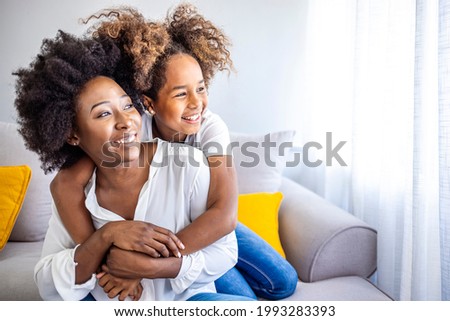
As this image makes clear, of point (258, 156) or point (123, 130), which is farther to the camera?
point (258, 156)

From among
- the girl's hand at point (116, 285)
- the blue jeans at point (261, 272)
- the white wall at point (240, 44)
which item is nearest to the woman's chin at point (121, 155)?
the girl's hand at point (116, 285)

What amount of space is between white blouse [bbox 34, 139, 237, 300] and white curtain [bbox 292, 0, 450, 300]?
0.65 m

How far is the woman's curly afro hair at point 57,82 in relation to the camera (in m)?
1.03

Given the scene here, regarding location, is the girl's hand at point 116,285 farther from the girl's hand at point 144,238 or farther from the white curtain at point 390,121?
the white curtain at point 390,121

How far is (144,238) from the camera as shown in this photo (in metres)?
1.03

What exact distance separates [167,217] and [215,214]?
0.11 metres

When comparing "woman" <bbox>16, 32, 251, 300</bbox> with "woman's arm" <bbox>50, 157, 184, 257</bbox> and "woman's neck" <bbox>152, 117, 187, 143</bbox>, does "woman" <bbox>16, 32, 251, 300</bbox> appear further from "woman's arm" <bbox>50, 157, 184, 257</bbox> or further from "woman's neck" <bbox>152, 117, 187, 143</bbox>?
"woman's neck" <bbox>152, 117, 187, 143</bbox>

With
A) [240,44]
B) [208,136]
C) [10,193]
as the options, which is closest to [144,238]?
[208,136]

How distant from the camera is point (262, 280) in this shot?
1.47m

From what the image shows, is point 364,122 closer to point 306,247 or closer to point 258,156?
point 258,156

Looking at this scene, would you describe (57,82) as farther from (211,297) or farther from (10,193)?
(10,193)

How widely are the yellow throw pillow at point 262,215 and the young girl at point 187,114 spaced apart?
23cm

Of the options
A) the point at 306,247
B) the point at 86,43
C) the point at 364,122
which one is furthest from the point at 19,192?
the point at 364,122
